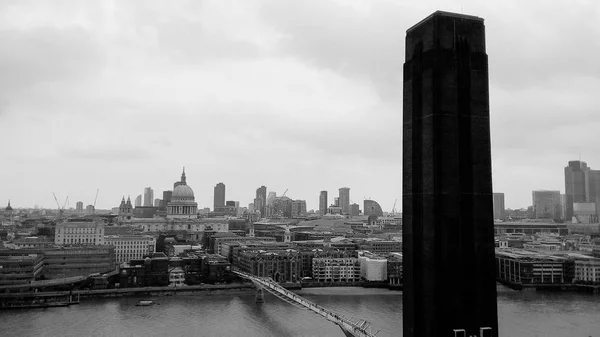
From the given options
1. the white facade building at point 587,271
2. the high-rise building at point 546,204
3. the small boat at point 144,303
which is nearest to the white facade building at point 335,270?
the small boat at point 144,303

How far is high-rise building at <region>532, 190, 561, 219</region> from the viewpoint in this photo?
152 metres

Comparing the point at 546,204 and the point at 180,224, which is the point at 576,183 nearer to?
the point at 546,204

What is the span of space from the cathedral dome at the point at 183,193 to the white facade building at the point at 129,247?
38.3 meters

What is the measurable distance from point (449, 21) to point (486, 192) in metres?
3.10

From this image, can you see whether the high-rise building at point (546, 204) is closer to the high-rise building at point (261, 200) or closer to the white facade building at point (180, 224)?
the high-rise building at point (261, 200)

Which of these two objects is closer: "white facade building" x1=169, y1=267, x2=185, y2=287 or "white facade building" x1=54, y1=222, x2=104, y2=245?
"white facade building" x1=169, y1=267, x2=185, y2=287

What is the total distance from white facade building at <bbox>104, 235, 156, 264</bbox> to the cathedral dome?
38329mm

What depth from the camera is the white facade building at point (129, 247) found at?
2375 inches

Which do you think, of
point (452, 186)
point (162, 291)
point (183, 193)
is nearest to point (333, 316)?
point (452, 186)

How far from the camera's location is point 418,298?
966 cm

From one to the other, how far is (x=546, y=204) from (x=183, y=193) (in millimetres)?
108297

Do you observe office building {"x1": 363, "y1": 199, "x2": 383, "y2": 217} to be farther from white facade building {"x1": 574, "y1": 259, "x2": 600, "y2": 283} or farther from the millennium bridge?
the millennium bridge

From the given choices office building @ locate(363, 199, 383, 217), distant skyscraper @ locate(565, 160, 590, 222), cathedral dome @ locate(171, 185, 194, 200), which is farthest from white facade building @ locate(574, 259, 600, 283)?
office building @ locate(363, 199, 383, 217)

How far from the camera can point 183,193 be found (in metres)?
101
